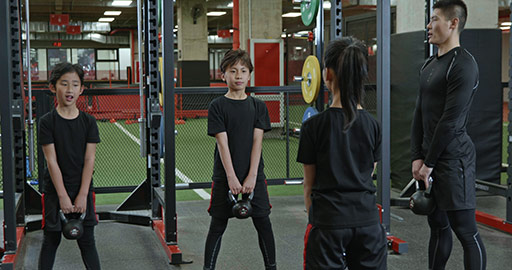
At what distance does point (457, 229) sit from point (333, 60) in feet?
4.05

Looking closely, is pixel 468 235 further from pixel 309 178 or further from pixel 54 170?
pixel 54 170

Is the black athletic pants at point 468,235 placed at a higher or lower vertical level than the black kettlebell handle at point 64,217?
lower

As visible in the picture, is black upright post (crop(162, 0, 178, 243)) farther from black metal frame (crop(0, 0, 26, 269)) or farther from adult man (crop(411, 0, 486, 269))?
adult man (crop(411, 0, 486, 269))

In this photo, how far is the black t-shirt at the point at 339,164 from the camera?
1.71 meters

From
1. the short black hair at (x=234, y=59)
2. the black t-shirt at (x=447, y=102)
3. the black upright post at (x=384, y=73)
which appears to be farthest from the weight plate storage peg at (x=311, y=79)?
the black t-shirt at (x=447, y=102)

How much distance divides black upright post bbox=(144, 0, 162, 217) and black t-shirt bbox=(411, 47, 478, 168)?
6.06 feet

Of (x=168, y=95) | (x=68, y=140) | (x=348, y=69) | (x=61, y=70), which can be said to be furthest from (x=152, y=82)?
(x=348, y=69)

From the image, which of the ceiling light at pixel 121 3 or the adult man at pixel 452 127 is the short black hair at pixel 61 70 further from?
Answer: the ceiling light at pixel 121 3

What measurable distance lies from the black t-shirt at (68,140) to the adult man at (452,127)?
1.53 meters

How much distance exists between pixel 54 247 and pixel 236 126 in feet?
3.30

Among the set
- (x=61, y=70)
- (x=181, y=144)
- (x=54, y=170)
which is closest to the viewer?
(x=54, y=170)

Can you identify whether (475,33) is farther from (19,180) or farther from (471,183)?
(19,180)

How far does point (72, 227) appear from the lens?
2.45 metres

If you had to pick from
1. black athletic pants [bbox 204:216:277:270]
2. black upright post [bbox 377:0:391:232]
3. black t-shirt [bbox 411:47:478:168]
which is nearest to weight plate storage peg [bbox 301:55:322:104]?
black upright post [bbox 377:0:391:232]
